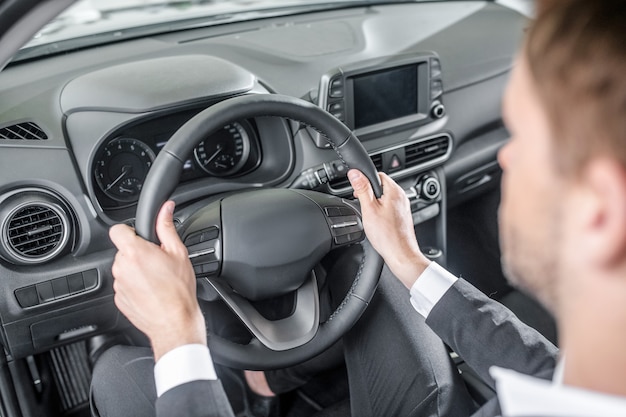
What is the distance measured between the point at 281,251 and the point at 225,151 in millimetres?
357

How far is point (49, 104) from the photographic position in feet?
4.62

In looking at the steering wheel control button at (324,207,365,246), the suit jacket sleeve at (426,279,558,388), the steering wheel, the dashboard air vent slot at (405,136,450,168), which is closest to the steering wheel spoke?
the steering wheel

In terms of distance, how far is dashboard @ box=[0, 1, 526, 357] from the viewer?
4.40ft

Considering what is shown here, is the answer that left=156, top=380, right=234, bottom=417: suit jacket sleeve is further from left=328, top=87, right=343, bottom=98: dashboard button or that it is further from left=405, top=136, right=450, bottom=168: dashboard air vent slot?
left=405, top=136, right=450, bottom=168: dashboard air vent slot

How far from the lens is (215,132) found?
4.49ft

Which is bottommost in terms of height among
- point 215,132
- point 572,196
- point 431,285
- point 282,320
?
point 282,320

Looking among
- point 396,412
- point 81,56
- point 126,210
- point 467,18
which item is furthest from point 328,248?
point 467,18

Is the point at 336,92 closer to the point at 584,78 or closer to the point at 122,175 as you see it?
the point at 122,175

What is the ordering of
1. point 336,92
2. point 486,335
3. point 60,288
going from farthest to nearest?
point 336,92 < point 60,288 < point 486,335

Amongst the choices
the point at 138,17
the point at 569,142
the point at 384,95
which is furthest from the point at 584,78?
the point at 138,17

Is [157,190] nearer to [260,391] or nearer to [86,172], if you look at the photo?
[86,172]

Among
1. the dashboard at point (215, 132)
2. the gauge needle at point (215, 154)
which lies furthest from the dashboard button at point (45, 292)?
the gauge needle at point (215, 154)

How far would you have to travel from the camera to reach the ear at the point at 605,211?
0.59 meters

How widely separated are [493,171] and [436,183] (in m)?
0.34
